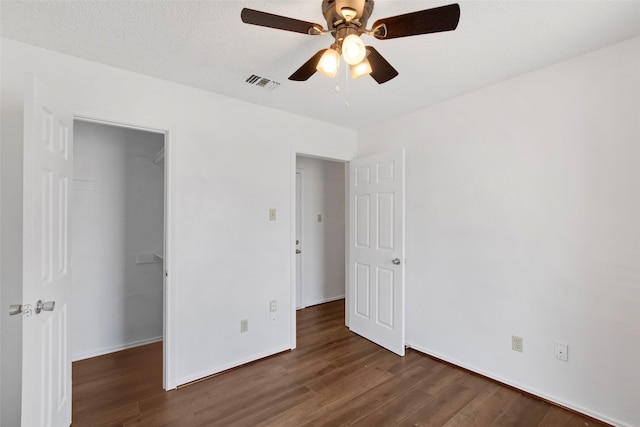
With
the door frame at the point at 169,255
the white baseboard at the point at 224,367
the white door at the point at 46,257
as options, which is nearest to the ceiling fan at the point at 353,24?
the white door at the point at 46,257

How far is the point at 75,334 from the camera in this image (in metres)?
2.70

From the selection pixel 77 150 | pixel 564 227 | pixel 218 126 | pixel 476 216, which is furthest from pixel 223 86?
pixel 564 227

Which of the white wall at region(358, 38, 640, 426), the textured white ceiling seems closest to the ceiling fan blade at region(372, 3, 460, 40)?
the textured white ceiling

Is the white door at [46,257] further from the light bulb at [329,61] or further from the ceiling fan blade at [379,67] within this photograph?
the ceiling fan blade at [379,67]

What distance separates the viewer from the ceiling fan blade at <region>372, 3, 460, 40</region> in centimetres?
112

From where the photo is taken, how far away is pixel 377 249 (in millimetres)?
3053

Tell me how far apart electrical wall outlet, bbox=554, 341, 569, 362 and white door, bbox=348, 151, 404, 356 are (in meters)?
1.15

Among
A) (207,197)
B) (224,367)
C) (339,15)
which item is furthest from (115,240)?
(339,15)

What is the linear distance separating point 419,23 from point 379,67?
32 cm

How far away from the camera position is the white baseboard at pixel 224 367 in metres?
2.30

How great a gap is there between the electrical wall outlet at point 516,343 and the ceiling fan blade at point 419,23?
2.24m

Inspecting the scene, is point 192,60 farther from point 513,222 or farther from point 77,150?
point 513,222

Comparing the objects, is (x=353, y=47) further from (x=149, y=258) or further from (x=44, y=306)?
(x=149, y=258)

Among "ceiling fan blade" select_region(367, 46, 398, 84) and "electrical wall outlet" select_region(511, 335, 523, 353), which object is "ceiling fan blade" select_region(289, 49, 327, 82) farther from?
"electrical wall outlet" select_region(511, 335, 523, 353)
